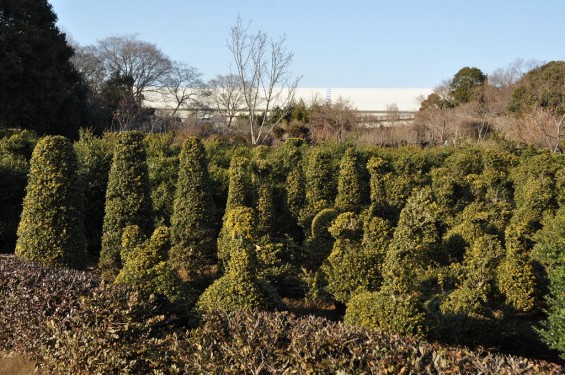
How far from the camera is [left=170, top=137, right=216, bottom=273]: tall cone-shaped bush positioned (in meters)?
8.73

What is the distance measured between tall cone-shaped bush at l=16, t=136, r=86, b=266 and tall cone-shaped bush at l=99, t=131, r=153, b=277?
0.84 m

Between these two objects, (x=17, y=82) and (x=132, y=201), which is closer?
(x=132, y=201)

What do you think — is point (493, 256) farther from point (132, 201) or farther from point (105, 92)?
point (105, 92)

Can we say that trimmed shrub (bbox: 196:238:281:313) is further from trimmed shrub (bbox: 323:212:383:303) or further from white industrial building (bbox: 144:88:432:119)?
white industrial building (bbox: 144:88:432:119)

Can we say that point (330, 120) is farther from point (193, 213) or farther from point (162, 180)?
point (193, 213)

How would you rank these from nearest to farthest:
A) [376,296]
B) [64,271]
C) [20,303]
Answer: [376,296]
[20,303]
[64,271]

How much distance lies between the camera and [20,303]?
5.24 metres

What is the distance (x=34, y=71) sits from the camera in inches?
830

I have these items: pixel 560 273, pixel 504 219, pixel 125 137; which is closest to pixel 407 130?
pixel 504 219

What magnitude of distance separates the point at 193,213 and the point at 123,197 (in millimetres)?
1177

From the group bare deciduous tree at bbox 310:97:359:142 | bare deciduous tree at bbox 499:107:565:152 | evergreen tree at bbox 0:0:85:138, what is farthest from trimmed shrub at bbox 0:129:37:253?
bare deciduous tree at bbox 310:97:359:142

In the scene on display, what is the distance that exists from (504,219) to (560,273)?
13.0 feet

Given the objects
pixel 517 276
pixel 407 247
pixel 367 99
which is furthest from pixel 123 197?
pixel 367 99

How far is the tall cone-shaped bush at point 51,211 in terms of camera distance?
724 cm
